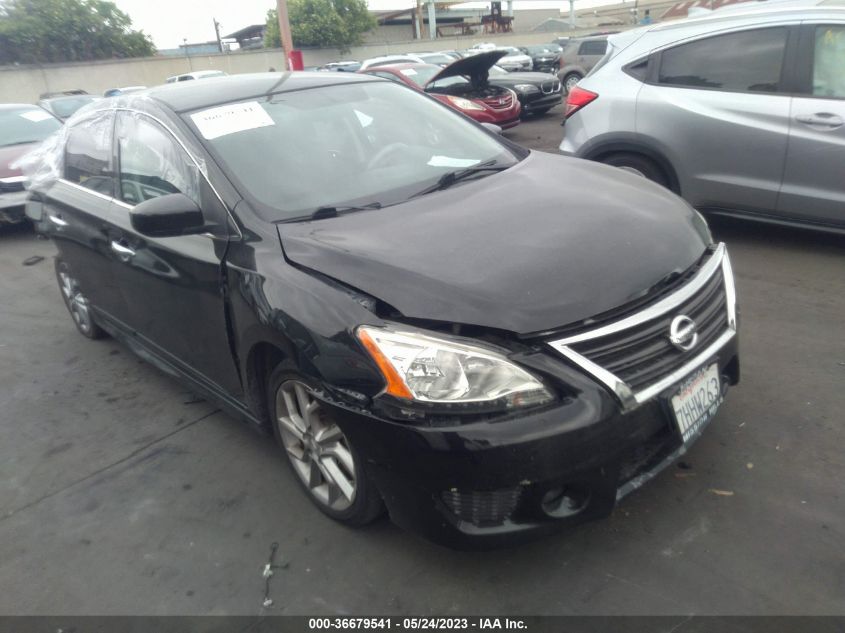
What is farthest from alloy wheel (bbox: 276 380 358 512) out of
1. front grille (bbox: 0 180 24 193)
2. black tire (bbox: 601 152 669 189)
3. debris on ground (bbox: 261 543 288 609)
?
front grille (bbox: 0 180 24 193)

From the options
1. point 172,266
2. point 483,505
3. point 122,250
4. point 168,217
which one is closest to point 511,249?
point 483,505

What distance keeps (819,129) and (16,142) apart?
8.71m

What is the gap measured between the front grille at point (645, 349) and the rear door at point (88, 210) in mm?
2606

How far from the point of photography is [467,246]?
8.18 feet

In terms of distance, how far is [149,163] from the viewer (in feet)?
11.2

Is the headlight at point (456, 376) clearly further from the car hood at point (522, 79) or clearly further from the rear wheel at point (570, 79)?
the rear wheel at point (570, 79)

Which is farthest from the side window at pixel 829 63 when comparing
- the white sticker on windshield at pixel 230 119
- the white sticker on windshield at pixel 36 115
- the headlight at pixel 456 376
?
the white sticker on windshield at pixel 36 115

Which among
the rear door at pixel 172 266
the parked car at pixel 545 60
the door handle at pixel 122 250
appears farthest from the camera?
the parked car at pixel 545 60

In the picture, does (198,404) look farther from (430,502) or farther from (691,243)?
(691,243)

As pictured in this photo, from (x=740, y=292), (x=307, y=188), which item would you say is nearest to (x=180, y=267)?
(x=307, y=188)

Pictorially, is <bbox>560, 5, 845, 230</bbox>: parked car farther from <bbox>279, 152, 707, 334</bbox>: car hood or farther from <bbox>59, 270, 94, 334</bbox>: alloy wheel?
<bbox>59, 270, 94, 334</bbox>: alloy wheel

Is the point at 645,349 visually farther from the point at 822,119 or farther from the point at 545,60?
the point at 545,60

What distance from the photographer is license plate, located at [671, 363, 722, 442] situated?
2330 mm

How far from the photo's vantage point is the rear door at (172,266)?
2.94m
